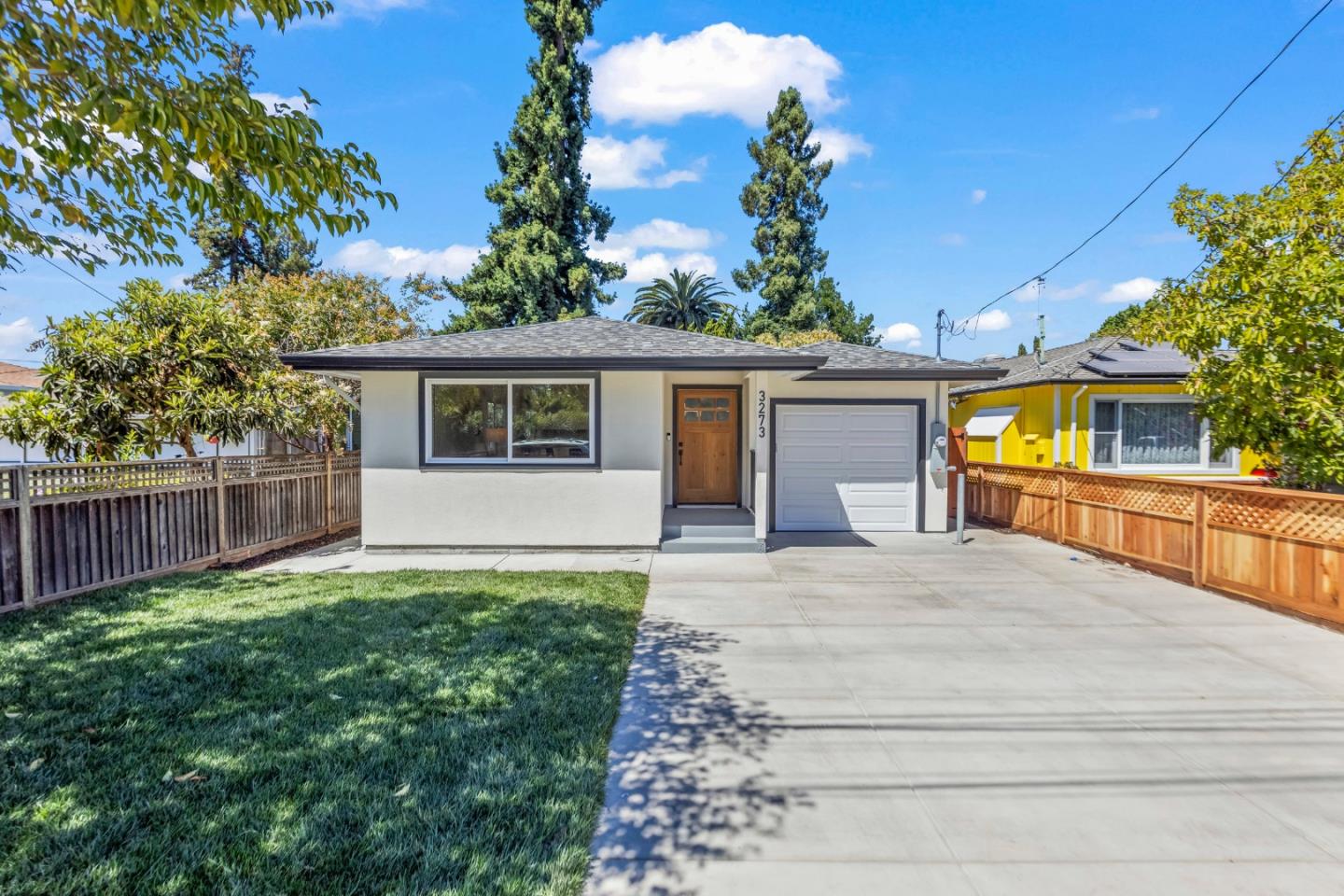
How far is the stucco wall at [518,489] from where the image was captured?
28.8 feet

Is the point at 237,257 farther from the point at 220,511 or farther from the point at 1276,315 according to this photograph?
the point at 1276,315

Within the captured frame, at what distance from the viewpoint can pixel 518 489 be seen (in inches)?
345

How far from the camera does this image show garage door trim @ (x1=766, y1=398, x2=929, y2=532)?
35.0 ft

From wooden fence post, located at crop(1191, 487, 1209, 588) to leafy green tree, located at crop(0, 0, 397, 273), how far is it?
8.42m

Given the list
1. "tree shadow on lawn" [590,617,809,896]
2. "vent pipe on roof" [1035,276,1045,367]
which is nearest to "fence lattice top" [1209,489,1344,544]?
"tree shadow on lawn" [590,617,809,896]

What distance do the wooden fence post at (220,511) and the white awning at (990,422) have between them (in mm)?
14479

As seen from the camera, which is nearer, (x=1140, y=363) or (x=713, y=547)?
(x=713, y=547)

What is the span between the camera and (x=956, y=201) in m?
15.4

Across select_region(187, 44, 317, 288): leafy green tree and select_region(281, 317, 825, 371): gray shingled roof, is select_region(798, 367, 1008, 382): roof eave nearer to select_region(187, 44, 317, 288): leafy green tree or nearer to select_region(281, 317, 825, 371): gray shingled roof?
select_region(281, 317, 825, 371): gray shingled roof

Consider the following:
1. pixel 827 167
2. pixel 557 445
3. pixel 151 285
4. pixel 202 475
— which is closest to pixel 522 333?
pixel 557 445

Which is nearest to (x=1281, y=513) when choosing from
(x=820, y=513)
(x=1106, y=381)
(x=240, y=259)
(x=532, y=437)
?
(x=820, y=513)

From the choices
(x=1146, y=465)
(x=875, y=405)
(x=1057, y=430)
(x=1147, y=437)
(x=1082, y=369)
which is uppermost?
(x=1082, y=369)

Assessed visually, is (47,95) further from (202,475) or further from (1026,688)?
(1026,688)

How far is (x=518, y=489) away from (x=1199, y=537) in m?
8.23
